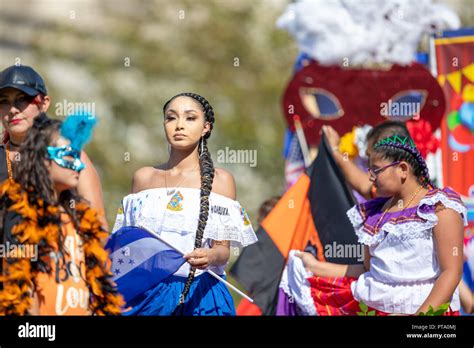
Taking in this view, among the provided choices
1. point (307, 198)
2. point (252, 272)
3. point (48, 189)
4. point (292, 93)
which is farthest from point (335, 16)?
point (48, 189)

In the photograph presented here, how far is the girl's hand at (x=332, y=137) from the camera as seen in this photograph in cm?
680

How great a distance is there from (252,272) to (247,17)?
27.5 ft

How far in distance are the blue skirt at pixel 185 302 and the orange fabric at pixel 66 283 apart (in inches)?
29.7

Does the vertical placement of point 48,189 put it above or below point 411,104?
below

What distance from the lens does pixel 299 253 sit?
5.82m

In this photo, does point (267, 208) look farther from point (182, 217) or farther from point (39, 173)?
point (39, 173)

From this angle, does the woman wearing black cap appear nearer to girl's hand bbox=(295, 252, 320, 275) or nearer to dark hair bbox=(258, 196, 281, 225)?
girl's hand bbox=(295, 252, 320, 275)

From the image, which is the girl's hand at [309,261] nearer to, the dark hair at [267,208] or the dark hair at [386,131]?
the dark hair at [386,131]

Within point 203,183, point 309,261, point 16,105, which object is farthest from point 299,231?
point 16,105

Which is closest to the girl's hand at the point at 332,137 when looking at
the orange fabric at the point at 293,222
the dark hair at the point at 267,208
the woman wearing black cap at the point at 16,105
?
the orange fabric at the point at 293,222

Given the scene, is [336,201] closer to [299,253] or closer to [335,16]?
[299,253]

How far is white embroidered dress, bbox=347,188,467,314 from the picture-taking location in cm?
482

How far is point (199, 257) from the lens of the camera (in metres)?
4.52

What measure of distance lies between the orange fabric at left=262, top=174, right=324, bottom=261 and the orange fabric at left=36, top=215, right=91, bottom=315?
2.61 meters
